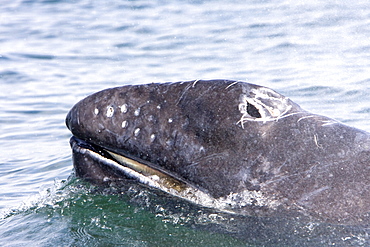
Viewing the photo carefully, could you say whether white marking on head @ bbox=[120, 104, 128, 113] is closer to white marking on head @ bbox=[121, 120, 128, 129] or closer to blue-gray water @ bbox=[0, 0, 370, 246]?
white marking on head @ bbox=[121, 120, 128, 129]

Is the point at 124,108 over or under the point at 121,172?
over

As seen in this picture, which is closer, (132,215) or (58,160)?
(132,215)

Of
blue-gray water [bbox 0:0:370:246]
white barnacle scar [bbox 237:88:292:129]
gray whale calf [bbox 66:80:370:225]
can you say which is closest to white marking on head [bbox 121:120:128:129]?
gray whale calf [bbox 66:80:370:225]

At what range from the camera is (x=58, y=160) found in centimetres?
869

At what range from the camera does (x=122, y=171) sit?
474cm

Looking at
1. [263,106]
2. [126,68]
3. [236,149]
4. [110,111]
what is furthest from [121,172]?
[126,68]

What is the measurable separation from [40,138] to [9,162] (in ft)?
4.22

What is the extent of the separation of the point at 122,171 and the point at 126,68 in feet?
34.3

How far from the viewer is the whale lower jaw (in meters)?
4.53

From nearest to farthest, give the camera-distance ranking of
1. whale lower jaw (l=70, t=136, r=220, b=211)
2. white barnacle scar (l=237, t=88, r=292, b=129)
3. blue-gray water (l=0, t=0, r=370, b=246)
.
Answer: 1. white barnacle scar (l=237, t=88, r=292, b=129)
2. whale lower jaw (l=70, t=136, r=220, b=211)
3. blue-gray water (l=0, t=0, r=370, b=246)

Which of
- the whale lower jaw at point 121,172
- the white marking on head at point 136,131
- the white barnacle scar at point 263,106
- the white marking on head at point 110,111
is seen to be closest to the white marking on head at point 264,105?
the white barnacle scar at point 263,106

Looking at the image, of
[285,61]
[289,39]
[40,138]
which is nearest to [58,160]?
[40,138]

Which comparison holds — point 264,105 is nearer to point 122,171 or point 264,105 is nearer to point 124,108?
point 124,108

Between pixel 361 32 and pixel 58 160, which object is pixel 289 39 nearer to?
pixel 361 32
